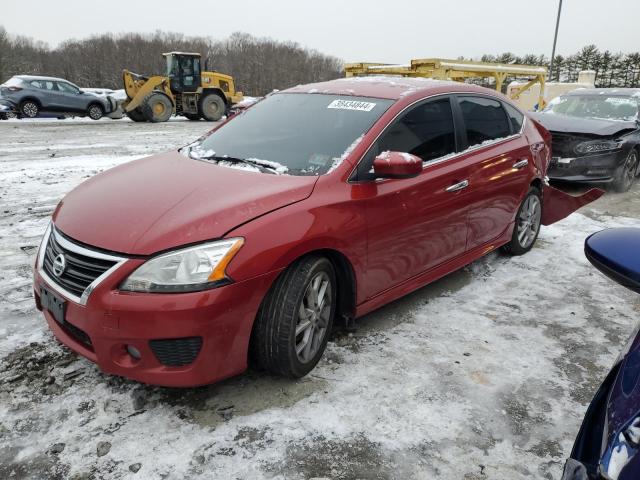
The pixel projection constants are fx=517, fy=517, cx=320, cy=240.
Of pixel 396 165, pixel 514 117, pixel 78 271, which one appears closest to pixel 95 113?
pixel 514 117

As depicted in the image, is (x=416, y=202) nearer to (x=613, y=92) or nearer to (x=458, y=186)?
(x=458, y=186)

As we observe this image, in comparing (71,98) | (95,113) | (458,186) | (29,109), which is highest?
(71,98)

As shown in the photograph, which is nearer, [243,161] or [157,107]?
[243,161]

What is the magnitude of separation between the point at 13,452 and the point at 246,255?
52.6 inches

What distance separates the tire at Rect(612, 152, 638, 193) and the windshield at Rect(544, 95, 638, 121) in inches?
25.5

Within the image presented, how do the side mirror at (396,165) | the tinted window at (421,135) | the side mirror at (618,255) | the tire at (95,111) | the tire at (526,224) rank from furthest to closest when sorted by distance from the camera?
the tire at (95,111) → the tire at (526,224) → the tinted window at (421,135) → the side mirror at (396,165) → the side mirror at (618,255)

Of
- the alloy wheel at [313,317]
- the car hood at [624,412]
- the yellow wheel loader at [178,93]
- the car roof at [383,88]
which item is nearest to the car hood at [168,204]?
the alloy wheel at [313,317]

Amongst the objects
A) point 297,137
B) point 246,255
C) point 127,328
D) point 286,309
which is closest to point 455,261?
point 297,137

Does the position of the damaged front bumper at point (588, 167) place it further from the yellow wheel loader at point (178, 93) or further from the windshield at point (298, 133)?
the yellow wheel loader at point (178, 93)

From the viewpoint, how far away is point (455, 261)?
3.96 meters

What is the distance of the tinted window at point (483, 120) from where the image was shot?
4.00 meters

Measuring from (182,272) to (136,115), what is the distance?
19.7 meters

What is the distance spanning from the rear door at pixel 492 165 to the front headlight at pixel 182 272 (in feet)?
7.37

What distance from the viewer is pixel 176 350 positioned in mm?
2365
